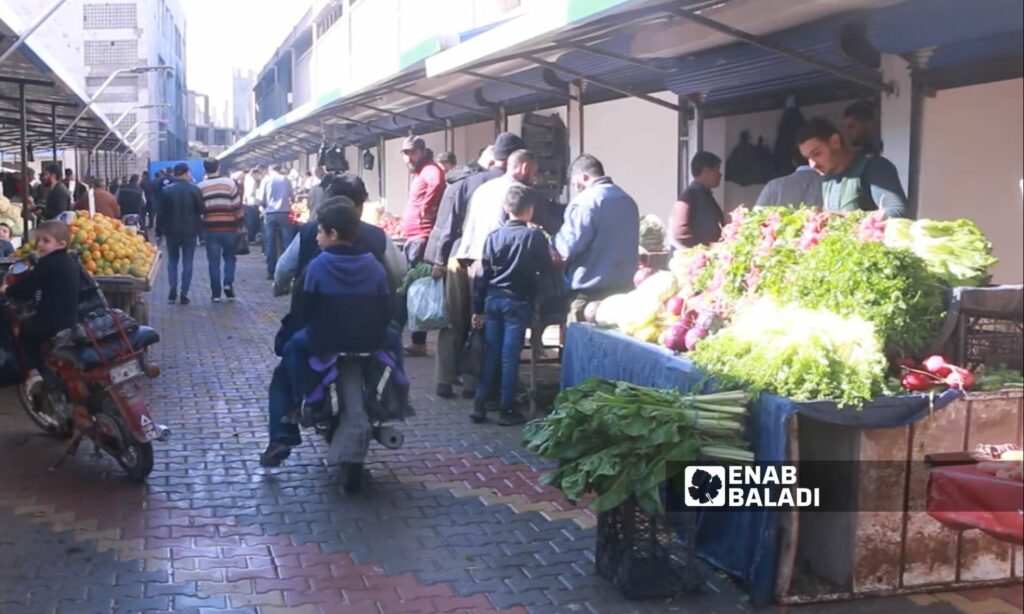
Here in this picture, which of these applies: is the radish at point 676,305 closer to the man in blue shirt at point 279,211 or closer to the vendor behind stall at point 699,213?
the vendor behind stall at point 699,213

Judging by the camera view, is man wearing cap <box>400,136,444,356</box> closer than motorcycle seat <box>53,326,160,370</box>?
No

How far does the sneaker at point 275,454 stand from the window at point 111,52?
171ft

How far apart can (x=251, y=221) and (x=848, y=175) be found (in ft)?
65.9

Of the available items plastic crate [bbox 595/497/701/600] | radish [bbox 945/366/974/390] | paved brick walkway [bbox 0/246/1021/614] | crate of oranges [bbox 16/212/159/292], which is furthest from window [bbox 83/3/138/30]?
radish [bbox 945/366/974/390]

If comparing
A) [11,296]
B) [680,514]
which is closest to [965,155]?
[680,514]

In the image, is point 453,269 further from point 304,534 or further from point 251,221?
point 251,221

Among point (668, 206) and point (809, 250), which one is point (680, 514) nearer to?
point (809, 250)

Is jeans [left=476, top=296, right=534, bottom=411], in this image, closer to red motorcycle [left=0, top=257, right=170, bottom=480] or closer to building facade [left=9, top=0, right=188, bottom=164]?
red motorcycle [left=0, top=257, right=170, bottom=480]

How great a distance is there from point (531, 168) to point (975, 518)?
497cm

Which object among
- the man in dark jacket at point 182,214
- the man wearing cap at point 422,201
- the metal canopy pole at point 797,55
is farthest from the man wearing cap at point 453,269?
the man in dark jacket at point 182,214

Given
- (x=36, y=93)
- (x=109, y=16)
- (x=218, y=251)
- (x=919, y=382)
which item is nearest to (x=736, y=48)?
(x=919, y=382)

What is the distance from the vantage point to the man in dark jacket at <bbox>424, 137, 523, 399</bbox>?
855cm

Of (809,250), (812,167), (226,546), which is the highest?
(812,167)

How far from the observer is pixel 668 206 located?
10.9 m
